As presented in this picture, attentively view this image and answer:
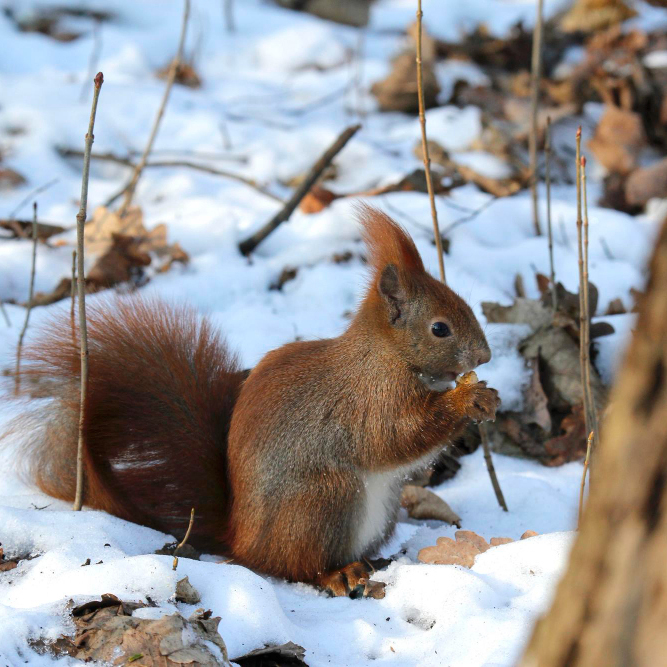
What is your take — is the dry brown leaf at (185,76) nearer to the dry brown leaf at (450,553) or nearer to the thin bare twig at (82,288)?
the thin bare twig at (82,288)

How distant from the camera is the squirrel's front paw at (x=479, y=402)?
72.8 inches

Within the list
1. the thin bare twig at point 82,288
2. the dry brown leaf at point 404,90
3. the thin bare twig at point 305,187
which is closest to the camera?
the thin bare twig at point 82,288

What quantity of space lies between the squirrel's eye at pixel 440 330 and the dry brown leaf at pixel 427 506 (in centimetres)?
48

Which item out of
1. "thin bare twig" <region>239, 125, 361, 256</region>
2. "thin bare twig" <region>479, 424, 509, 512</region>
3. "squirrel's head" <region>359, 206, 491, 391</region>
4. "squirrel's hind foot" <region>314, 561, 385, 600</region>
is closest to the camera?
"squirrel's hind foot" <region>314, 561, 385, 600</region>

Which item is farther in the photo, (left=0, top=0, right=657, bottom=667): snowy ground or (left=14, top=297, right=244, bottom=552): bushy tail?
(left=14, top=297, right=244, bottom=552): bushy tail

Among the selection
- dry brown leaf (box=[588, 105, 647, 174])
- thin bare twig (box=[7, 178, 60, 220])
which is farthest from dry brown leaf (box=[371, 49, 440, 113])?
thin bare twig (box=[7, 178, 60, 220])

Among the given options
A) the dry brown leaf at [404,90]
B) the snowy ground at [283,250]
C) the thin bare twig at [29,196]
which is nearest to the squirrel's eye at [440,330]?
the snowy ground at [283,250]

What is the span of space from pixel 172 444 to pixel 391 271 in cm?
65

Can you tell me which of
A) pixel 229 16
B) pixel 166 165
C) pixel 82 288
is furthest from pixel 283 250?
pixel 229 16

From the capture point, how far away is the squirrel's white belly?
188cm

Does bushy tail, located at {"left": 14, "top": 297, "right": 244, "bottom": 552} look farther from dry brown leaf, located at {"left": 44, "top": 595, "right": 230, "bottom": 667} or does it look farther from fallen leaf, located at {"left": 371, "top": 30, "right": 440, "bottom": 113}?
fallen leaf, located at {"left": 371, "top": 30, "right": 440, "bottom": 113}

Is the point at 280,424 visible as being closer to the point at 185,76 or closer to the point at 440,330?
the point at 440,330

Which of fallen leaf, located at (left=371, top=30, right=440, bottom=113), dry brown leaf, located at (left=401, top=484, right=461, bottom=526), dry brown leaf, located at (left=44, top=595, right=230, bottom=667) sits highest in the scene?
fallen leaf, located at (left=371, top=30, right=440, bottom=113)

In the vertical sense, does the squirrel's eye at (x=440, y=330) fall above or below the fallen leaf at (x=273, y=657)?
above
